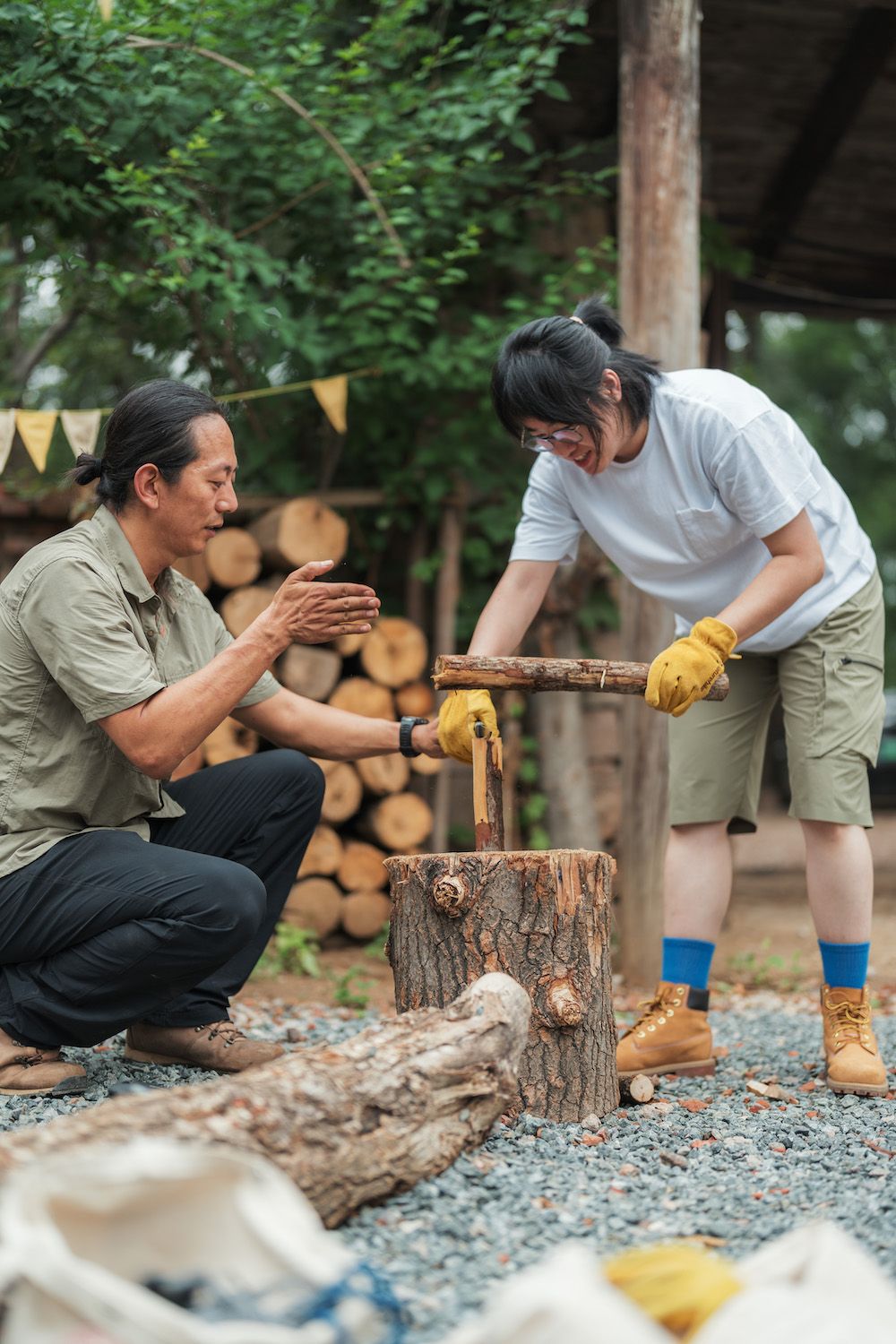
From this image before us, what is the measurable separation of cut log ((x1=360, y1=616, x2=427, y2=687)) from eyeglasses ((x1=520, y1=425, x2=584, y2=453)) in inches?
83.8

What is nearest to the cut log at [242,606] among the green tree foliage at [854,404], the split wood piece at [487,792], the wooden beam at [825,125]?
the split wood piece at [487,792]

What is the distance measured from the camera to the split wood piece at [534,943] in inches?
96.1

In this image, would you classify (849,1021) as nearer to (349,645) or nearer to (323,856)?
(323,856)

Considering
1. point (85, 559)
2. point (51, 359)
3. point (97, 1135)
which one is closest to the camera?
point (97, 1135)

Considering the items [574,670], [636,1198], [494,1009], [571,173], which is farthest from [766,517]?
[571,173]

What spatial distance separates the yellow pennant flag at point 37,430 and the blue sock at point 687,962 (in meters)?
2.31

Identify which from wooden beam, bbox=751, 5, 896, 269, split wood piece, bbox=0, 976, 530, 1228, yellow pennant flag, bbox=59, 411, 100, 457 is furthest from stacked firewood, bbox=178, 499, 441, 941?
wooden beam, bbox=751, 5, 896, 269

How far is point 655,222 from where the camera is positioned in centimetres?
421

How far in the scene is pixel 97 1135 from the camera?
1.59 m

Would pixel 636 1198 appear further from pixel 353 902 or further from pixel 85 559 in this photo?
pixel 353 902

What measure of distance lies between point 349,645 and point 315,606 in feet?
7.45

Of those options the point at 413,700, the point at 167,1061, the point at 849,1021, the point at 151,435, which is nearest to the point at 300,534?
the point at 413,700

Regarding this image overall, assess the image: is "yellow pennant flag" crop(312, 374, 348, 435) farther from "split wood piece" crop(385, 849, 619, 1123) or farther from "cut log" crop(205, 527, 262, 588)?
"split wood piece" crop(385, 849, 619, 1123)

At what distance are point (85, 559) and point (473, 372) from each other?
2.39 m
